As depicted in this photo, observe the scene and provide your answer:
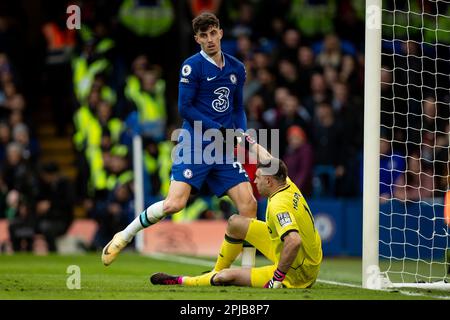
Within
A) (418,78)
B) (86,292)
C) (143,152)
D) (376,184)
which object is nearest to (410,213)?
(418,78)

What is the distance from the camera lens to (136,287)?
9.34 metres

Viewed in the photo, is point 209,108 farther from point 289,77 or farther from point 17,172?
point 289,77

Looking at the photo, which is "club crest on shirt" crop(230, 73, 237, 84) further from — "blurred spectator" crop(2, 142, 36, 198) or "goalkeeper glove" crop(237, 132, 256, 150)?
"blurred spectator" crop(2, 142, 36, 198)

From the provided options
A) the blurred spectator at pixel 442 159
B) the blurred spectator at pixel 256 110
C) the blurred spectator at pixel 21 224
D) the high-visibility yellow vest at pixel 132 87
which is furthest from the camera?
the high-visibility yellow vest at pixel 132 87

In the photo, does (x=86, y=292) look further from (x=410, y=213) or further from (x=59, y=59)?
(x=59, y=59)

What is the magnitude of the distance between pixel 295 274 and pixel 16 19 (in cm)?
1294

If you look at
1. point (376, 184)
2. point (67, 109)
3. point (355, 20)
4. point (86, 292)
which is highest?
point (355, 20)

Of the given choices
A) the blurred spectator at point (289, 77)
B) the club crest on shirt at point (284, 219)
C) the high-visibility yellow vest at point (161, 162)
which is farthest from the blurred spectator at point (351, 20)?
the club crest on shirt at point (284, 219)

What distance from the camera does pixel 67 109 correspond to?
20.0 meters

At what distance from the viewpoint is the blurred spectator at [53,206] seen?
55.1 ft

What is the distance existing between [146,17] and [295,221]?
443 inches

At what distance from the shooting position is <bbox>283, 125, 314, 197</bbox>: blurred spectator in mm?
16703

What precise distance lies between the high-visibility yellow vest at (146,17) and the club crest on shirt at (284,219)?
36.7ft

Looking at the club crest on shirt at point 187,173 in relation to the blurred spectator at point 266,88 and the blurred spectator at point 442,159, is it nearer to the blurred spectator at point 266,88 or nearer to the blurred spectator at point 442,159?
the blurred spectator at point 442,159
